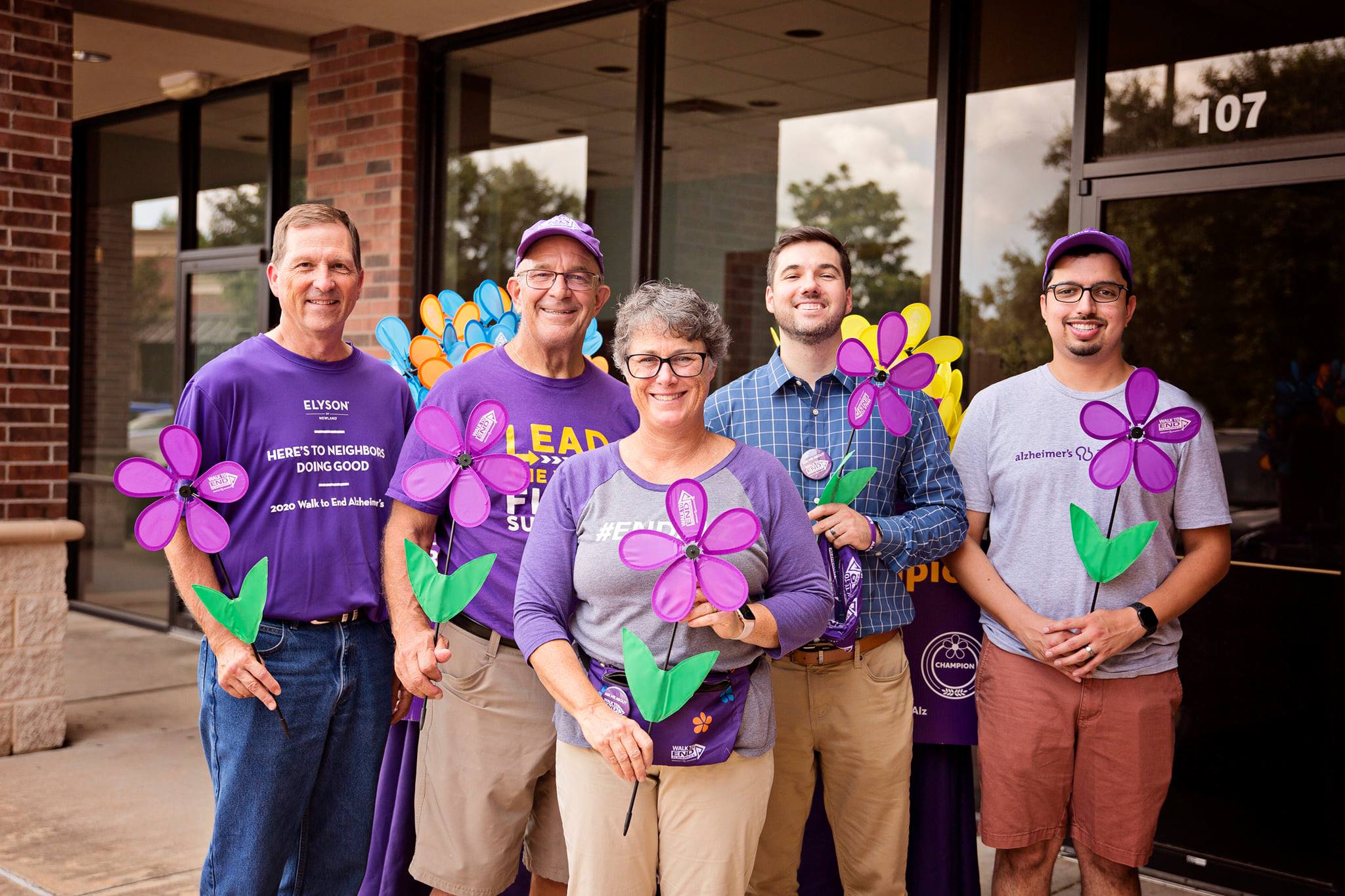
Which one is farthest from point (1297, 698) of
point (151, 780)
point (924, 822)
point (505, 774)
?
point (151, 780)

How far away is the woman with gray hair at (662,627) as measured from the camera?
2.00 m

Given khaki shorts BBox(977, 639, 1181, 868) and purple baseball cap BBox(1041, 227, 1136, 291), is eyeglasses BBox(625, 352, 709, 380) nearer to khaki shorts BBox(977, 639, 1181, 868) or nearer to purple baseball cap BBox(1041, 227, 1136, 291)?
purple baseball cap BBox(1041, 227, 1136, 291)

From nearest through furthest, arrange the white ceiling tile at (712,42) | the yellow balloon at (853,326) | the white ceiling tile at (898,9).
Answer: the yellow balloon at (853,326)
the white ceiling tile at (898,9)
the white ceiling tile at (712,42)

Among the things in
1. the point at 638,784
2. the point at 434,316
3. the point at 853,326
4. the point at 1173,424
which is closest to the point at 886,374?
the point at 853,326

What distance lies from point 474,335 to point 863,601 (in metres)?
1.31

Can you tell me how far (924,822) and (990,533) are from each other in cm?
77

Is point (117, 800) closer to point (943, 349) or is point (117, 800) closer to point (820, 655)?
point (820, 655)

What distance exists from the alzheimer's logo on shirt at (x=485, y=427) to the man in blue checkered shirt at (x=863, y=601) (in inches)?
25.5

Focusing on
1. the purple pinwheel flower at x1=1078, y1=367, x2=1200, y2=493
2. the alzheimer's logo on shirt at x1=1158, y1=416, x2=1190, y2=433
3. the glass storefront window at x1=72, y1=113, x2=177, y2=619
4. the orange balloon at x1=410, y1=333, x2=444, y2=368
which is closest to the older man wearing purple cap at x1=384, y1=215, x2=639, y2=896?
the orange balloon at x1=410, y1=333, x2=444, y2=368

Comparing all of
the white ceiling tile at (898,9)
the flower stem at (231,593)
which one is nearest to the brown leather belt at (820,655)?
the flower stem at (231,593)

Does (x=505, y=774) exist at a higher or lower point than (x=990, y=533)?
lower

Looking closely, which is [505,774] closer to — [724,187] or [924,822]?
[924,822]

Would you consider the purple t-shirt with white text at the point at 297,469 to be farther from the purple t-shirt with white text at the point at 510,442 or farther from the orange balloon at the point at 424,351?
the orange balloon at the point at 424,351

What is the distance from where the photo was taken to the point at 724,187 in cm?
471
